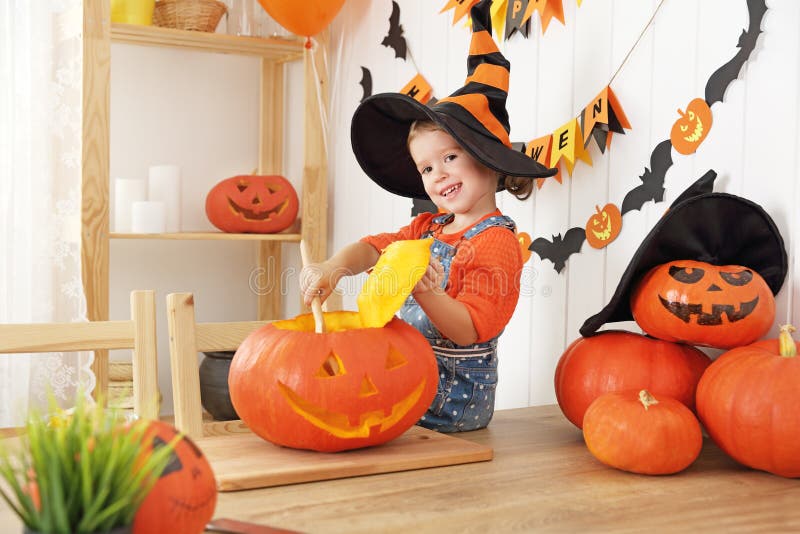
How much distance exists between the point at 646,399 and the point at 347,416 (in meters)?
0.35

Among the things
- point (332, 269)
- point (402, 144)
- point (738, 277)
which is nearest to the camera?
point (738, 277)

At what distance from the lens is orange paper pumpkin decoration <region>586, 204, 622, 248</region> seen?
1438 mm

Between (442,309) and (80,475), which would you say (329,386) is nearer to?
(442,309)

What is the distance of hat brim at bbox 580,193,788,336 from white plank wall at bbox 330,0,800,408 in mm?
21

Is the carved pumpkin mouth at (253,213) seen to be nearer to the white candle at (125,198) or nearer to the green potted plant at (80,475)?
the white candle at (125,198)

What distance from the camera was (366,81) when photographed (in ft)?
7.62

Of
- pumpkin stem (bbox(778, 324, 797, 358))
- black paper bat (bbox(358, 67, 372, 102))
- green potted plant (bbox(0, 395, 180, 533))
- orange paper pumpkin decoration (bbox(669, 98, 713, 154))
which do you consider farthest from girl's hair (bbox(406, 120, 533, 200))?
green potted plant (bbox(0, 395, 180, 533))

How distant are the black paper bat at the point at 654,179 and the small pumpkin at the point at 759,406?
1.29ft

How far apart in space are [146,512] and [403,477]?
0.43 metres

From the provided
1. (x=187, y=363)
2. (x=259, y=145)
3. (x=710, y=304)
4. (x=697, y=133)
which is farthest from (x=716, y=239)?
(x=259, y=145)

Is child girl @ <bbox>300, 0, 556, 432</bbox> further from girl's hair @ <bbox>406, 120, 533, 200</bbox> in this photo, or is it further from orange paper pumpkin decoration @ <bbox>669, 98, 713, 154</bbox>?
orange paper pumpkin decoration @ <bbox>669, 98, 713, 154</bbox>

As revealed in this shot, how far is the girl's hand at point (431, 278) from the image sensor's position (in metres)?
1.09

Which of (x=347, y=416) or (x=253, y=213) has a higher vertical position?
(x=253, y=213)

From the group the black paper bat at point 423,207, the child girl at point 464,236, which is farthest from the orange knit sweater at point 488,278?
the black paper bat at point 423,207
